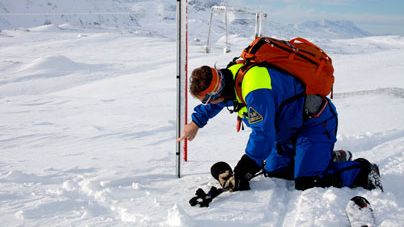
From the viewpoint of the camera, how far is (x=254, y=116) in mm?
2463

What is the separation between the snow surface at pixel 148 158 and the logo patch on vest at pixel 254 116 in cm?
55

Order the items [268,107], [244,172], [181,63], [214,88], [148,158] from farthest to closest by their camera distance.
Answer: [148,158] < [181,63] < [244,172] < [214,88] < [268,107]

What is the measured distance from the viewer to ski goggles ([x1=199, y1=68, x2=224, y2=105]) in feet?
8.42

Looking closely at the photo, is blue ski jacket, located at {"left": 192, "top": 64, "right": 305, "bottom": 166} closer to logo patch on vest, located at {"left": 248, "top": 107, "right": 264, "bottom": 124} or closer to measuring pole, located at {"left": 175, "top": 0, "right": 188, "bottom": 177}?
logo patch on vest, located at {"left": 248, "top": 107, "right": 264, "bottom": 124}

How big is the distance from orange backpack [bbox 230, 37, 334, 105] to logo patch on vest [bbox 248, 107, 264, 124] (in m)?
0.25

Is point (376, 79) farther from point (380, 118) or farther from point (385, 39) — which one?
point (385, 39)

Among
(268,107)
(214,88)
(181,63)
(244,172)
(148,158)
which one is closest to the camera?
(268,107)

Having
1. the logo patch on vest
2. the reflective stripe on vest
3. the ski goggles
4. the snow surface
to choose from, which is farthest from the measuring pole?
the logo patch on vest

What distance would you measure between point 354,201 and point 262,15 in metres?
11.8

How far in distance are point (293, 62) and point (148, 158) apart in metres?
1.82

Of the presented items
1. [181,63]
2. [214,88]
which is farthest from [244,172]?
[181,63]

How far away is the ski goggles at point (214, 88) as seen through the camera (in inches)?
101

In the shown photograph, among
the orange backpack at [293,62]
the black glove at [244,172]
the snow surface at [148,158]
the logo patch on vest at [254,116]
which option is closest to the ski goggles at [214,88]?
the orange backpack at [293,62]

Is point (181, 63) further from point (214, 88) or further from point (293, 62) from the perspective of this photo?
point (293, 62)
